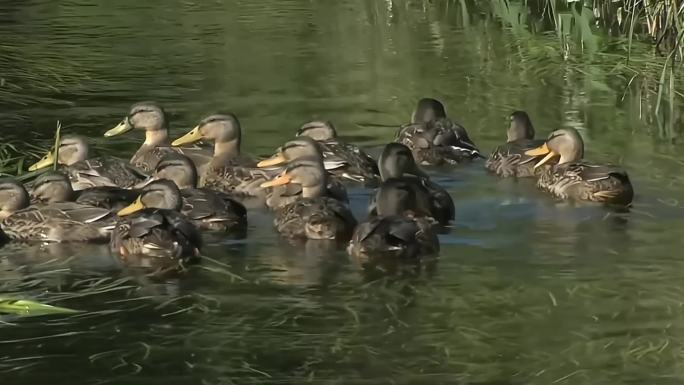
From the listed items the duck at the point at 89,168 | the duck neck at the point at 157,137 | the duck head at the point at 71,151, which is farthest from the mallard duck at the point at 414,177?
the duck head at the point at 71,151

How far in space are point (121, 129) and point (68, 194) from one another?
221 centimetres

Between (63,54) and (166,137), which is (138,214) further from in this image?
(63,54)

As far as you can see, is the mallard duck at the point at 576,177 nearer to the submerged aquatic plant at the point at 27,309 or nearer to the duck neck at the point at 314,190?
the duck neck at the point at 314,190

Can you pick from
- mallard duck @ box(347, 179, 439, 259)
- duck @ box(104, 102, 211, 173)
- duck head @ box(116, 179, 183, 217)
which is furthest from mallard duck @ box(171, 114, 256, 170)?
mallard duck @ box(347, 179, 439, 259)

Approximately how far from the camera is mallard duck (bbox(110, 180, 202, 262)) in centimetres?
835

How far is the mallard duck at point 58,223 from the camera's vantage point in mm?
8891

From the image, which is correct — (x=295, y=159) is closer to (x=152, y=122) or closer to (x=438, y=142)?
(x=438, y=142)

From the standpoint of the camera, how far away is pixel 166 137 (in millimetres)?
11180

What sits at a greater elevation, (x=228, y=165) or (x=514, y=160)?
(x=228, y=165)

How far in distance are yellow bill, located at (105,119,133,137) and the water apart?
0.07 metres

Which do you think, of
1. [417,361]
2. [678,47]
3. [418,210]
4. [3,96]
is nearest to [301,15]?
[3,96]

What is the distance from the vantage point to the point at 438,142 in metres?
10.8

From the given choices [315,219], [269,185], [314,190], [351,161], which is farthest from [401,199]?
[351,161]

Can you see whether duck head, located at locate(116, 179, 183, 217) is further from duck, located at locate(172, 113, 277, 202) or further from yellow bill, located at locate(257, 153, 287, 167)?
yellow bill, located at locate(257, 153, 287, 167)
